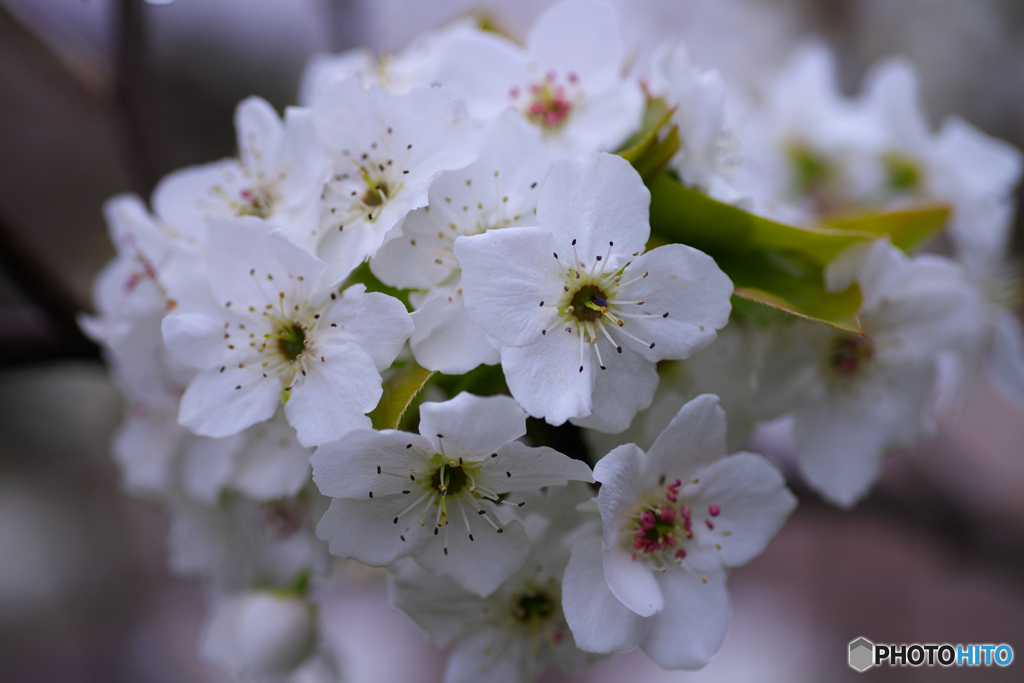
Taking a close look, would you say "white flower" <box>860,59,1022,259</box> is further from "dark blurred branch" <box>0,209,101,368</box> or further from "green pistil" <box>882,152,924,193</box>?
"dark blurred branch" <box>0,209,101,368</box>

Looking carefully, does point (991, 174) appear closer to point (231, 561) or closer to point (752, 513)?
point (752, 513)

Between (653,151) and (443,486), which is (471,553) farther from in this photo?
(653,151)

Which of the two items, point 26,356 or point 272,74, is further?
point 272,74

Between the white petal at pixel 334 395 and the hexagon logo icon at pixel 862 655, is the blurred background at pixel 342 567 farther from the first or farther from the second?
the white petal at pixel 334 395

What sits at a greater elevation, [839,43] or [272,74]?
[272,74]

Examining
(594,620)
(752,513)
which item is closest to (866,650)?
(752,513)

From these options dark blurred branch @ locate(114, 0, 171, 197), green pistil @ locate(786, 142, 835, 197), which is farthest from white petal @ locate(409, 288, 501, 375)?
green pistil @ locate(786, 142, 835, 197)

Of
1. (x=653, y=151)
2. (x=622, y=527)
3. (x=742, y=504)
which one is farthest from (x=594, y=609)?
(x=653, y=151)
